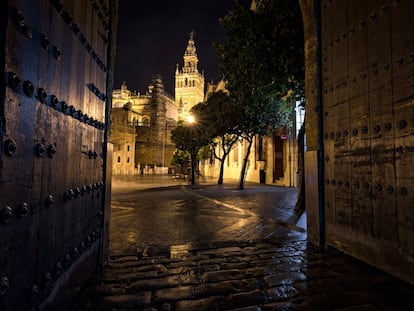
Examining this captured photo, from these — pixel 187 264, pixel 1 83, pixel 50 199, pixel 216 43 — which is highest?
pixel 216 43

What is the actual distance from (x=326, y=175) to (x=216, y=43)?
17.0ft

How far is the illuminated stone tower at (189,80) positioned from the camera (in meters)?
88.2

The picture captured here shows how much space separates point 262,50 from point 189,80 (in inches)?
3489

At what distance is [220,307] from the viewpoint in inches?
74.3

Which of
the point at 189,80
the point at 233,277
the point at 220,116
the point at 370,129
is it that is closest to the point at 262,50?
the point at 370,129

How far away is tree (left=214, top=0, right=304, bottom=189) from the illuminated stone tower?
7974 cm

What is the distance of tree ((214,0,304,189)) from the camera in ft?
17.2

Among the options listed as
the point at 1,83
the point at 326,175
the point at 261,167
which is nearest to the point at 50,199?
the point at 1,83

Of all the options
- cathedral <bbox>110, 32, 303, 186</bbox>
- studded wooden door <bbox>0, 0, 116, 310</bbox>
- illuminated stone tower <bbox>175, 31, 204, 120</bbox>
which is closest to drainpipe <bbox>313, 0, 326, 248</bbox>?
studded wooden door <bbox>0, 0, 116, 310</bbox>

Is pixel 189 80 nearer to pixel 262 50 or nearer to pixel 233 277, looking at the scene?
pixel 262 50

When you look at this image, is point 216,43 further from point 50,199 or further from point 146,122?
point 146,122

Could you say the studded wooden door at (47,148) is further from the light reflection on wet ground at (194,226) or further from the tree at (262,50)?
the tree at (262,50)

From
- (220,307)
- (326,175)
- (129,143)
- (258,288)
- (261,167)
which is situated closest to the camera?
(220,307)

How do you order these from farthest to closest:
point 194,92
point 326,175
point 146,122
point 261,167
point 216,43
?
point 194,92 → point 146,122 → point 261,167 → point 216,43 → point 326,175
